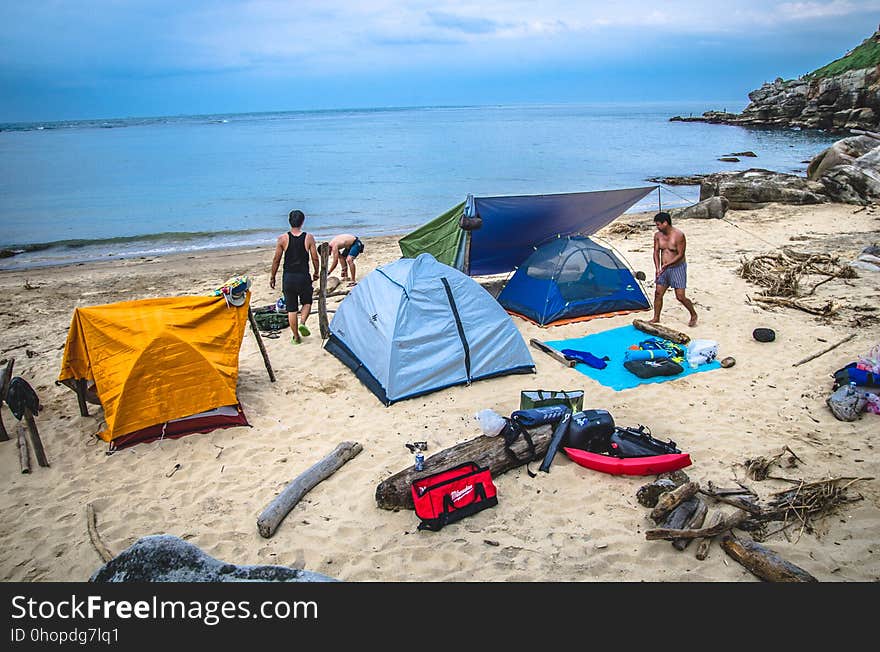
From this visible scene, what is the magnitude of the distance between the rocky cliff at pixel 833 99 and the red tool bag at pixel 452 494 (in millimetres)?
55882

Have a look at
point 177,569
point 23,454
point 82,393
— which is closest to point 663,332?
point 177,569

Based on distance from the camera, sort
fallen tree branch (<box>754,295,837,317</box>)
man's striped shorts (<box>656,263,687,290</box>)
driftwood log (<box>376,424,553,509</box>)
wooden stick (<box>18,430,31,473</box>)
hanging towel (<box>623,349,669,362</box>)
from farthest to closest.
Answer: fallen tree branch (<box>754,295,837,317</box>) < man's striped shorts (<box>656,263,687,290</box>) < hanging towel (<box>623,349,669,362</box>) < wooden stick (<box>18,430,31,473</box>) < driftwood log (<box>376,424,553,509</box>)

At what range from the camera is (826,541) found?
4.19 m

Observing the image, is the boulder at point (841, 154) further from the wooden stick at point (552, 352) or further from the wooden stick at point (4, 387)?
the wooden stick at point (4, 387)

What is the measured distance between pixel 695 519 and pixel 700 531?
21 centimetres

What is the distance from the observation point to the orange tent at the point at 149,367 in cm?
576

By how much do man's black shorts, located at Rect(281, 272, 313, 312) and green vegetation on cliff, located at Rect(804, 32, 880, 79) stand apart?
6462 cm

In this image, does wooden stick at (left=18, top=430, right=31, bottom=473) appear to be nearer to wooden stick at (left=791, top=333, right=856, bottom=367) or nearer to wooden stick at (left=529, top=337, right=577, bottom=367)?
wooden stick at (left=529, top=337, right=577, bottom=367)

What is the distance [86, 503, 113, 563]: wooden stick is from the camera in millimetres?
4435

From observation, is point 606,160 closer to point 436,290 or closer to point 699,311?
point 699,311

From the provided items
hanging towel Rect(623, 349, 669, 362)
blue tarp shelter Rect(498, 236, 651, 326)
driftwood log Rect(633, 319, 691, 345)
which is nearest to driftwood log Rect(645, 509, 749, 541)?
hanging towel Rect(623, 349, 669, 362)

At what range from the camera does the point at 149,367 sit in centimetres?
579

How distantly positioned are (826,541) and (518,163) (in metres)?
40.5
